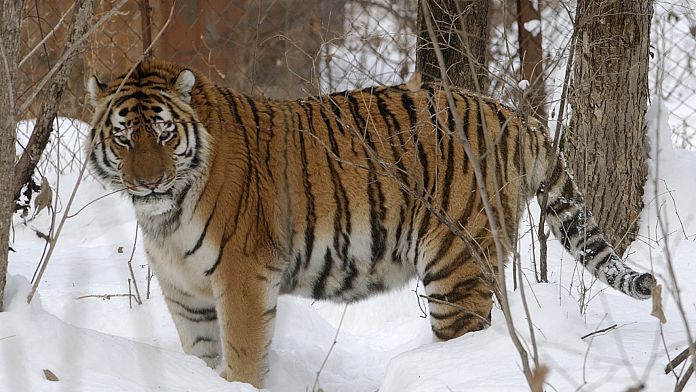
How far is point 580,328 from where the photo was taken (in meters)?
3.36

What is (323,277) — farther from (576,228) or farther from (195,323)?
(576,228)

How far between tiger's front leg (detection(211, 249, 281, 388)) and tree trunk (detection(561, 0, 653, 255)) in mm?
1902

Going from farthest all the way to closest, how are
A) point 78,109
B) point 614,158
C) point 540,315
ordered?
point 78,109, point 614,158, point 540,315

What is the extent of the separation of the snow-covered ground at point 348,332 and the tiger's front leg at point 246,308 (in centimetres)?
25

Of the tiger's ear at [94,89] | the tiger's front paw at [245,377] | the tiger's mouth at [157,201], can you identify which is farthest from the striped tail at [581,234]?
the tiger's ear at [94,89]

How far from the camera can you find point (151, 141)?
385 cm

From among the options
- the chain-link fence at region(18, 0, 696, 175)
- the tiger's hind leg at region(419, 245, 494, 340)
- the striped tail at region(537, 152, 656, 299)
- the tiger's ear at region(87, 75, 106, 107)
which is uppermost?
the chain-link fence at region(18, 0, 696, 175)

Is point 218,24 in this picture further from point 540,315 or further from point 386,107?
point 540,315

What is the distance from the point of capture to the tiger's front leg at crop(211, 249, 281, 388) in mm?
3857

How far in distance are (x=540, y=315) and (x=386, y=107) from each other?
122 centimetres

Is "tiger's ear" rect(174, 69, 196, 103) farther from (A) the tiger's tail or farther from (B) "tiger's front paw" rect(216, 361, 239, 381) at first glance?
(A) the tiger's tail

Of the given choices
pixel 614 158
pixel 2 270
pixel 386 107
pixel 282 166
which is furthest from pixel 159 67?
pixel 614 158

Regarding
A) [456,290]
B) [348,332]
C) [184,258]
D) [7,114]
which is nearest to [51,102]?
[7,114]

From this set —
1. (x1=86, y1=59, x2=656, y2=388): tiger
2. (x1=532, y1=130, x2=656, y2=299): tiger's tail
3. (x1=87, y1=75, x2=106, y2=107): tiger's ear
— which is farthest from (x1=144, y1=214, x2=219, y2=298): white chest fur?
(x1=532, y1=130, x2=656, y2=299): tiger's tail
